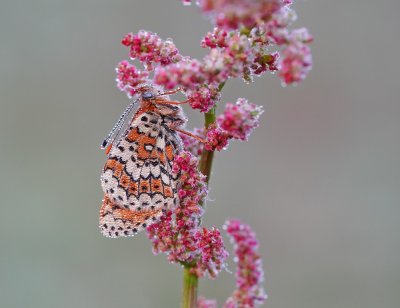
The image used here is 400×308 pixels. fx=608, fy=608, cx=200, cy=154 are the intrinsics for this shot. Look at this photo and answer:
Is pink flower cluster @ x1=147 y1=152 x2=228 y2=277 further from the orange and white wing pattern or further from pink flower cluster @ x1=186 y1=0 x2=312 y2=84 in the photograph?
pink flower cluster @ x1=186 y1=0 x2=312 y2=84

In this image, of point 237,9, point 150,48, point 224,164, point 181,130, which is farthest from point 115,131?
point 224,164

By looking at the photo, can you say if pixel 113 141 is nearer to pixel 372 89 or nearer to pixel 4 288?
pixel 4 288

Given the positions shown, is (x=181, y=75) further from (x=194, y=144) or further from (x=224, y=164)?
(x=224, y=164)

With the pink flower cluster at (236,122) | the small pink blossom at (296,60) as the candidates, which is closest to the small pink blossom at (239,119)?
the pink flower cluster at (236,122)

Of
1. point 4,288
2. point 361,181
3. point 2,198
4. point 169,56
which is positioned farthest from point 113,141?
point 361,181

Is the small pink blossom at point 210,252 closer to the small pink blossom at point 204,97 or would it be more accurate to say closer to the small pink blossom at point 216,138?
the small pink blossom at point 216,138

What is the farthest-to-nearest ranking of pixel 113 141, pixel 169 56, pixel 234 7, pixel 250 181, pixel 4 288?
pixel 250 181 → pixel 4 288 → pixel 113 141 → pixel 169 56 → pixel 234 7
